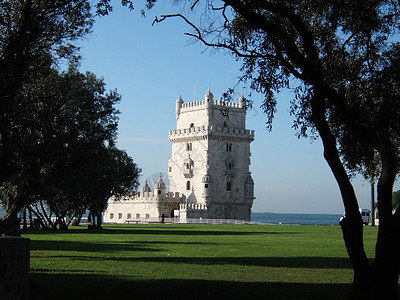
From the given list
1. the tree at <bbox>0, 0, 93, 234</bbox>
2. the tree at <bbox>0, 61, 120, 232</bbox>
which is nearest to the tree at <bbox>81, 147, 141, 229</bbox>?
the tree at <bbox>0, 61, 120, 232</bbox>

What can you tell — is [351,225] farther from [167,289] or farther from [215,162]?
[215,162]

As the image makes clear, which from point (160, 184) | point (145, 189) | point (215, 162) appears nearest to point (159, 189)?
point (160, 184)

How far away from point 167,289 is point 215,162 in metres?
78.8

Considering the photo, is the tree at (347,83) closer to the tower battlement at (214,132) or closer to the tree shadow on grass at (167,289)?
the tree shadow on grass at (167,289)

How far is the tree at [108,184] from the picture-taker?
2125 inches

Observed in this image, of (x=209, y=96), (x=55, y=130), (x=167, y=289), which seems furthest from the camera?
(x=209, y=96)

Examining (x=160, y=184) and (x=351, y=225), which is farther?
(x=160, y=184)

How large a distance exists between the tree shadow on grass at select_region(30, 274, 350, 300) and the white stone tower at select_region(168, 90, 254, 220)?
74.2 m

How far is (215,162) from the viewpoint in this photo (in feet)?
310

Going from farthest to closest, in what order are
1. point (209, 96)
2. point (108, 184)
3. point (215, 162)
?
point (209, 96), point (215, 162), point (108, 184)

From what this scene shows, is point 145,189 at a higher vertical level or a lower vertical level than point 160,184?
lower

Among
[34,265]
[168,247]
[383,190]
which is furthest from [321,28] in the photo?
[168,247]

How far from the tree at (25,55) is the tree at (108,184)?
96.3 feet

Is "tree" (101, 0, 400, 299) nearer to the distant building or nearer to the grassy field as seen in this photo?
the grassy field
